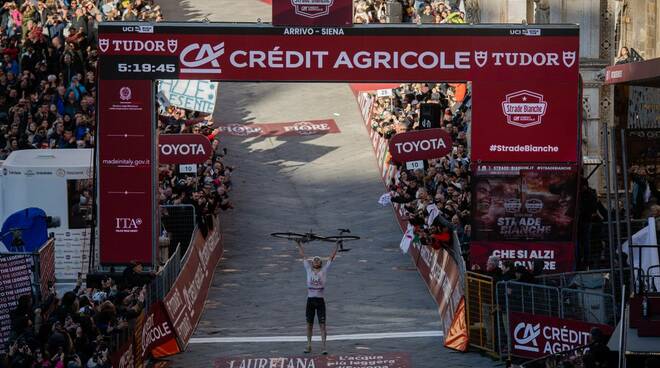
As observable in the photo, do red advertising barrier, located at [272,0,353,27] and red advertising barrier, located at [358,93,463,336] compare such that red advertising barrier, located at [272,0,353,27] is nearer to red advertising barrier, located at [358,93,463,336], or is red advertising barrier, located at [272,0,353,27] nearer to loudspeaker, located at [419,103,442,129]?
red advertising barrier, located at [358,93,463,336]

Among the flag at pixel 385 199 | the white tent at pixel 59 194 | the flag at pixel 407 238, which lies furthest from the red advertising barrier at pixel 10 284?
the flag at pixel 385 199

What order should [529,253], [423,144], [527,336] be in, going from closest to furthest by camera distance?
1. [527,336]
2. [529,253]
3. [423,144]

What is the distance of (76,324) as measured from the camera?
23266 mm

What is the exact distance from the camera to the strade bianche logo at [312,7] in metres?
28.1

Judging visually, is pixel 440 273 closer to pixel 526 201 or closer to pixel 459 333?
pixel 526 201

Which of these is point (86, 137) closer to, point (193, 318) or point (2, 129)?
point (2, 129)

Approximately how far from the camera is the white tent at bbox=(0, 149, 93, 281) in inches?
1229

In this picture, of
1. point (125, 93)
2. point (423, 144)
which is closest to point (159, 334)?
point (125, 93)

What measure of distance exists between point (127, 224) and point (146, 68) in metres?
Answer: 2.72

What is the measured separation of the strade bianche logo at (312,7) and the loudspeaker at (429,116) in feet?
32.8

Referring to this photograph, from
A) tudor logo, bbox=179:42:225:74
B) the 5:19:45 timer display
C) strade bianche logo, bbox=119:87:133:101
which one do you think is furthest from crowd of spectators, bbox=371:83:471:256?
strade bianche logo, bbox=119:87:133:101

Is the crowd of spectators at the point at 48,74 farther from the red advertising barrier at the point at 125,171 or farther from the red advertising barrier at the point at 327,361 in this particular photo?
the red advertising barrier at the point at 327,361

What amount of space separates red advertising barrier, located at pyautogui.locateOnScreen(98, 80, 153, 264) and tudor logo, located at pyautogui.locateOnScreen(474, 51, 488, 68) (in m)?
5.54

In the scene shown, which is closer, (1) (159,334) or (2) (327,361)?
(2) (327,361)
